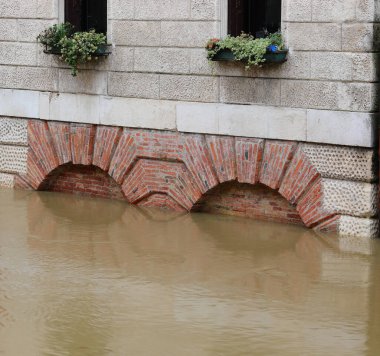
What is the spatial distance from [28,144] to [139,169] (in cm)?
189

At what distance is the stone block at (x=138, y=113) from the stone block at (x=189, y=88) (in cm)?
13

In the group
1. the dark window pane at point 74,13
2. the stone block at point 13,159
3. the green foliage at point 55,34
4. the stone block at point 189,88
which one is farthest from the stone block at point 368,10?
the stone block at point 13,159

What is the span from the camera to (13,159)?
15711 mm

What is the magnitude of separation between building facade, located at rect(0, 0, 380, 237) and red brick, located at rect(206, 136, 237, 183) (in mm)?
14

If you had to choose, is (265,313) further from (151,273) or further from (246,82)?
(246,82)

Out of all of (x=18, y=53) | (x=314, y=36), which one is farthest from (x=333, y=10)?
(x=18, y=53)

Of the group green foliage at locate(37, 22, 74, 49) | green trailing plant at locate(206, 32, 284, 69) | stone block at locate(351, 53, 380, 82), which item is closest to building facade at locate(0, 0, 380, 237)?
stone block at locate(351, 53, 380, 82)

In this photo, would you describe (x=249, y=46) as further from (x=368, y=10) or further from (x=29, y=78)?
(x=29, y=78)

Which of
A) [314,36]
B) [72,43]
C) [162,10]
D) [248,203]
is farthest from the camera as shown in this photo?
[72,43]

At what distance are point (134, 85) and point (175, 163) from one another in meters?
1.08

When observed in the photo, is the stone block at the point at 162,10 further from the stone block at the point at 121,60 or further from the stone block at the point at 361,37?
the stone block at the point at 361,37

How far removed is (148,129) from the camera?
14227 mm

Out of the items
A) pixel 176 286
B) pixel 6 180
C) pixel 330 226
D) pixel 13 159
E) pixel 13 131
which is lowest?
pixel 176 286

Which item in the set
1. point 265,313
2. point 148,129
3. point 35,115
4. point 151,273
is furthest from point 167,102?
point 265,313
